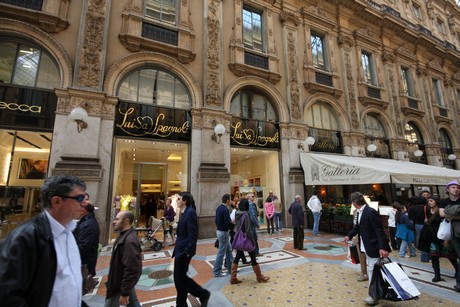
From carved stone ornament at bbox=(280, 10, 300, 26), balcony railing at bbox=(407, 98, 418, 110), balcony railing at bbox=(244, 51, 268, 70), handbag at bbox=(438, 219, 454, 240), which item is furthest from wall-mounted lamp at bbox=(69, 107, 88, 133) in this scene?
balcony railing at bbox=(407, 98, 418, 110)

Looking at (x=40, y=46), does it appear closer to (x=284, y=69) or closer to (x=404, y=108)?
(x=284, y=69)

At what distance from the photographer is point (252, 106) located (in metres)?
11.8

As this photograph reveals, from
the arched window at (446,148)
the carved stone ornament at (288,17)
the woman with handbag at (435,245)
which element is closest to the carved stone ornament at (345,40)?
the carved stone ornament at (288,17)

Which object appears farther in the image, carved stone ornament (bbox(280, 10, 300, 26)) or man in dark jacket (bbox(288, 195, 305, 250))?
carved stone ornament (bbox(280, 10, 300, 26))

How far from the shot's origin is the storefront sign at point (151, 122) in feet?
28.9

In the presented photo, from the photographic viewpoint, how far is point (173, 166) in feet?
33.9

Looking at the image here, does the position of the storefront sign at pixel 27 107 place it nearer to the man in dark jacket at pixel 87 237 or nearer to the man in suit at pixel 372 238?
the man in dark jacket at pixel 87 237

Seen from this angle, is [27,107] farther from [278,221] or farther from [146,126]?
[278,221]

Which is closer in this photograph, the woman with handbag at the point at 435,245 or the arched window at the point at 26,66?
the woman with handbag at the point at 435,245

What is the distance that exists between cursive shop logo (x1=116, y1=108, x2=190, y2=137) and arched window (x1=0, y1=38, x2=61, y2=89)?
2.61 m

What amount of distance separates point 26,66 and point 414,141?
2336cm

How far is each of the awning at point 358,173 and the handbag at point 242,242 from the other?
6.28 meters

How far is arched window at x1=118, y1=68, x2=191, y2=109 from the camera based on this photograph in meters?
9.34

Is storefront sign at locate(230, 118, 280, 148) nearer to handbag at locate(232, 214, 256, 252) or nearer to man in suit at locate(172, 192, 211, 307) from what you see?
handbag at locate(232, 214, 256, 252)
